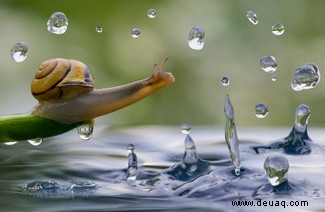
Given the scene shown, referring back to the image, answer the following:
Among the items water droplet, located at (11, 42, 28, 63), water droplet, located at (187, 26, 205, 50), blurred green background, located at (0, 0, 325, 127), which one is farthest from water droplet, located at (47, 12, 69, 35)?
blurred green background, located at (0, 0, 325, 127)

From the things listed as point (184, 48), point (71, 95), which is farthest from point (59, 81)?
point (184, 48)

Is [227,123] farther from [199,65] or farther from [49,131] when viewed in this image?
[199,65]

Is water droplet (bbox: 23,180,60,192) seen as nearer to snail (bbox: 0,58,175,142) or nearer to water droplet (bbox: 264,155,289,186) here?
snail (bbox: 0,58,175,142)

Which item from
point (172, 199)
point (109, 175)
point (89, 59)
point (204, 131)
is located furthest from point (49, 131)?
point (89, 59)

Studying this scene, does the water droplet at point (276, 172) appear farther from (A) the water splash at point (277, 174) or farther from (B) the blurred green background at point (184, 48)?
(B) the blurred green background at point (184, 48)

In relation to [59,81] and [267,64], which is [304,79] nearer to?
[267,64]
